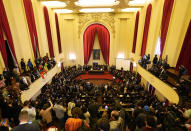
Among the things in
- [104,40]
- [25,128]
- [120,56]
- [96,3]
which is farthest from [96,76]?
[25,128]

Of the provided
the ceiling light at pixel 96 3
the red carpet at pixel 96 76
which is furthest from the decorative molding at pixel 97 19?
the red carpet at pixel 96 76

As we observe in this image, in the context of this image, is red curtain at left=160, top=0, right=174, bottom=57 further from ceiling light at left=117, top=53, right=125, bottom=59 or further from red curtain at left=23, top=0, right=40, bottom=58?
red curtain at left=23, top=0, right=40, bottom=58

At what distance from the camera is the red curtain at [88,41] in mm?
13820

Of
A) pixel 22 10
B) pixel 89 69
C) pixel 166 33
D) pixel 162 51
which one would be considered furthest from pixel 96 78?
pixel 22 10

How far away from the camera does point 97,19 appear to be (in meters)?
12.7

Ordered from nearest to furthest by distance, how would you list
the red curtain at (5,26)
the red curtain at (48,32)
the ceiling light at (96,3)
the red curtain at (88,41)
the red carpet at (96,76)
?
the red curtain at (5,26)
the red curtain at (48,32)
the ceiling light at (96,3)
the red carpet at (96,76)
the red curtain at (88,41)

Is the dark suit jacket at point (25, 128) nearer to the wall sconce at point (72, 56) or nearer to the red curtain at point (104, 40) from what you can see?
the wall sconce at point (72, 56)

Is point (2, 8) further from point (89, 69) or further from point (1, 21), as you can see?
point (89, 69)

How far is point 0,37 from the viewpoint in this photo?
4.82m

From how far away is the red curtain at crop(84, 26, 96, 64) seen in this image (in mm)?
13820

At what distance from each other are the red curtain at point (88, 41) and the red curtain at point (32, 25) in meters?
7.22

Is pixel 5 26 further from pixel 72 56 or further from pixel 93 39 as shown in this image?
pixel 93 39

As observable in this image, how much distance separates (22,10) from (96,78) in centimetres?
908

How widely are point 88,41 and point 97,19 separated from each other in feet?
10.6
